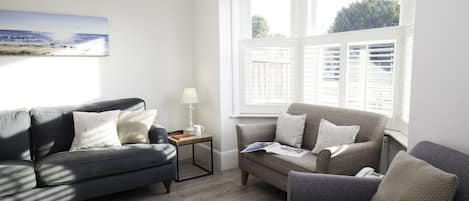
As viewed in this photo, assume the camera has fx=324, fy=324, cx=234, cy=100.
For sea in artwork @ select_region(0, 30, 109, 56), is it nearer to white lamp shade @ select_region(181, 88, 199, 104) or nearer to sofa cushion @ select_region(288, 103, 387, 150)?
white lamp shade @ select_region(181, 88, 199, 104)

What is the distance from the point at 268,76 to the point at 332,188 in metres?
2.11

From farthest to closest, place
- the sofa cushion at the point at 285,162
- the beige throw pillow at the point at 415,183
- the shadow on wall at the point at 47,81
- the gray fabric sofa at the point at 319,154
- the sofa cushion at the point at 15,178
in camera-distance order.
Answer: the shadow on wall at the point at 47,81
the sofa cushion at the point at 285,162
the gray fabric sofa at the point at 319,154
the sofa cushion at the point at 15,178
the beige throw pillow at the point at 415,183

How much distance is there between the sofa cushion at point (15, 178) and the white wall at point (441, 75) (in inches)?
110

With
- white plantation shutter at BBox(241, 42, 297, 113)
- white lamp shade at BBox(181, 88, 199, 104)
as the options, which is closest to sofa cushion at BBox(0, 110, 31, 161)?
white lamp shade at BBox(181, 88, 199, 104)

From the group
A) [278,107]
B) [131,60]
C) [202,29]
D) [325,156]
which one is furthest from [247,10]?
[325,156]

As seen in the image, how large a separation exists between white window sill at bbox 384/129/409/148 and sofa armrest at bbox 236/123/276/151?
110 cm

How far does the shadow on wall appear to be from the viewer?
10.3 feet

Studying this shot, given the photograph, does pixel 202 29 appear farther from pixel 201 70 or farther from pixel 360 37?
pixel 360 37

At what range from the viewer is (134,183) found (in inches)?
115

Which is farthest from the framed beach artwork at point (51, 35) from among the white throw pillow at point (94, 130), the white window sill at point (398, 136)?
the white window sill at point (398, 136)

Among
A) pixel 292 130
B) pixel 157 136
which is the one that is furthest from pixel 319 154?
pixel 157 136

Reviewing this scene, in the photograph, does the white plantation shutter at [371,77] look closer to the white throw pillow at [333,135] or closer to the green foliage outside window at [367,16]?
the green foliage outside window at [367,16]

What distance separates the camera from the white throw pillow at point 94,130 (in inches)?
117

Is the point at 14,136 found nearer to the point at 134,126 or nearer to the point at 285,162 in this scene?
the point at 134,126
